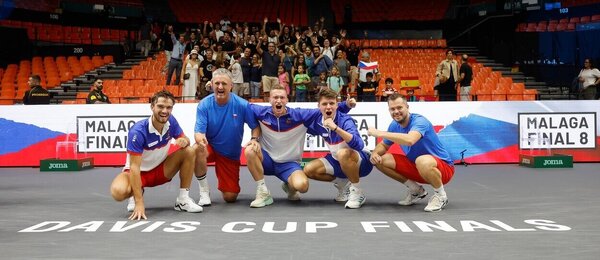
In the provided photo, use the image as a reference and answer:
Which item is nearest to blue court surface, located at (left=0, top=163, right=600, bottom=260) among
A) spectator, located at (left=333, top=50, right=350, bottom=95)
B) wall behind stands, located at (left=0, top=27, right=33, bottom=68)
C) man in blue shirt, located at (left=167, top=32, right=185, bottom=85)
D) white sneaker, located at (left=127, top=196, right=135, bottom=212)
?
white sneaker, located at (left=127, top=196, right=135, bottom=212)

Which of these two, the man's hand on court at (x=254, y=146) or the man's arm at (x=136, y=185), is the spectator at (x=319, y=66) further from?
the man's arm at (x=136, y=185)

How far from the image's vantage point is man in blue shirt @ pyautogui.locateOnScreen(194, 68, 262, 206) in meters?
8.62

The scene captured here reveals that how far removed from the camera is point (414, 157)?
8422 millimetres

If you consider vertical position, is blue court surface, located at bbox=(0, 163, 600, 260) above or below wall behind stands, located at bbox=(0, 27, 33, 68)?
below

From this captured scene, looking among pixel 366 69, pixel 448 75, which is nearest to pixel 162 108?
pixel 366 69

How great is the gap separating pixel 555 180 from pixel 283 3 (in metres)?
26.5

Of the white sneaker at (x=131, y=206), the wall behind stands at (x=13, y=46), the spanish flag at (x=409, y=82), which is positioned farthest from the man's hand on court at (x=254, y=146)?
the wall behind stands at (x=13, y=46)

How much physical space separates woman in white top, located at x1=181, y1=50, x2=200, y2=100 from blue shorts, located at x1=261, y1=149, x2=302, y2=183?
8800 mm

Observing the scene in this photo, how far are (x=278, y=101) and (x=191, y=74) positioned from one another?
9278mm

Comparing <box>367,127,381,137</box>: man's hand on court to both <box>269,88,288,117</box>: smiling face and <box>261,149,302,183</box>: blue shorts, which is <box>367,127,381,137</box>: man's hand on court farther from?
<box>261,149,302,183</box>: blue shorts

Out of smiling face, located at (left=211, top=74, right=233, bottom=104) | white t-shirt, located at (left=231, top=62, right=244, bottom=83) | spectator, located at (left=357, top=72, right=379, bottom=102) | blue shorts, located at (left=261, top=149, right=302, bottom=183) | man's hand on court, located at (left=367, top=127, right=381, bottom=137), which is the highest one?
white t-shirt, located at (left=231, top=62, right=244, bottom=83)

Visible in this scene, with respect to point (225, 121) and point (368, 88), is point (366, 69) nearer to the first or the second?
point (368, 88)

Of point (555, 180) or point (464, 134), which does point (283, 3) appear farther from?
point (555, 180)

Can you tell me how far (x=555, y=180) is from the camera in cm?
1141
